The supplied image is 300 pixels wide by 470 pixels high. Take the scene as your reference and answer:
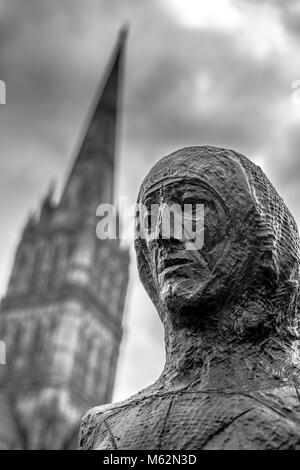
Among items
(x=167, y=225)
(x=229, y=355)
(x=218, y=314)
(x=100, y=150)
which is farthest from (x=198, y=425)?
(x=100, y=150)

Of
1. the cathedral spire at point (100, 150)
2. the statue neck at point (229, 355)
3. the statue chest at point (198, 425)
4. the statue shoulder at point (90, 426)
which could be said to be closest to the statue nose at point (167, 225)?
the statue neck at point (229, 355)

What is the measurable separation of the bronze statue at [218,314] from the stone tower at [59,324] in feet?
124

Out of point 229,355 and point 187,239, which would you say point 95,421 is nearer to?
point 229,355

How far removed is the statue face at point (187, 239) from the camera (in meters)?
2.53

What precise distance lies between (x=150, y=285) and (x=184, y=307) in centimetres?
48

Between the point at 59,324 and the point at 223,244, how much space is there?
41208 mm

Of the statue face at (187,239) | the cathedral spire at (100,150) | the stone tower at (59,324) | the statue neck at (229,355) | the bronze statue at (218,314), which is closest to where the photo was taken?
the bronze statue at (218,314)

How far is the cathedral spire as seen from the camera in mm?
51312

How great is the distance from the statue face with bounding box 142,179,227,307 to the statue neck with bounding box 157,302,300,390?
0.12 meters

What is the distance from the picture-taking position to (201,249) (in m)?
2.56

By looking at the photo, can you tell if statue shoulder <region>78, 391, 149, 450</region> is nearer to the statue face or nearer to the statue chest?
the statue chest

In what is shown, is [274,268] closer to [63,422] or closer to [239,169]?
[239,169]

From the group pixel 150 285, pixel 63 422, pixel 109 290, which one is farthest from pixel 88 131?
pixel 150 285

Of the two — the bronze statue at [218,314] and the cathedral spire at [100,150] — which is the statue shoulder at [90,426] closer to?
the bronze statue at [218,314]
